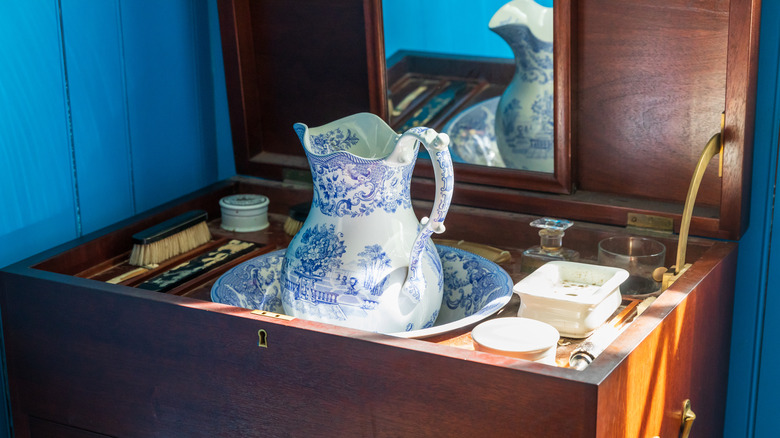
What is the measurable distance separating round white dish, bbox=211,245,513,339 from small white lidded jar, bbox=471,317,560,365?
0.09 m

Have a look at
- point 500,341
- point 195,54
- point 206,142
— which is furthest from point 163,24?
point 500,341

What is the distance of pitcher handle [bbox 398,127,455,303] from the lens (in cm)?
106

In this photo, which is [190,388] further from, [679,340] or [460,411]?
[679,340]

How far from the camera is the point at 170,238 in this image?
1.44m

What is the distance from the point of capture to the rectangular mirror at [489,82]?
135 centimetres

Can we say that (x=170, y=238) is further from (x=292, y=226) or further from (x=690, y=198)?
(x=690, y=198)

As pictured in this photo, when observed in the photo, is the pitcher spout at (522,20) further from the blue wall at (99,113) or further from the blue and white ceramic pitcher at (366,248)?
the blue wall at (99,113)

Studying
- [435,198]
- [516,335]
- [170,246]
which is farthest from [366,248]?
[170,246]

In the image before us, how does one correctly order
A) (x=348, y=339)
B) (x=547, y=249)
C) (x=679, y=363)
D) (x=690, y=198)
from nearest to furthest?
(x=348, y=339) < (x=679, y=363) < (x=690, y=198) < (x=547, y=249)

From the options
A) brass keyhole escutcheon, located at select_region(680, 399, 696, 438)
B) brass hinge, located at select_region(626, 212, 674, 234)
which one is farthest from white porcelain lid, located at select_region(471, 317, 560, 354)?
brass hinge, located at select_region(626, 212, 674, 234)

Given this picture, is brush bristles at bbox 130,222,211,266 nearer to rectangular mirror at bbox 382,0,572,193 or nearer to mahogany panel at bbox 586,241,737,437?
rectangular mirror at bbox 382,0,572,193

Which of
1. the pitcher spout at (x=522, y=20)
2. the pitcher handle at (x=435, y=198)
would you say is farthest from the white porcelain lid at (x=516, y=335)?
the pitcher spout at (x=522, y=20)

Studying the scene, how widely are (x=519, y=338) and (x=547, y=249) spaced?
0.33 metres

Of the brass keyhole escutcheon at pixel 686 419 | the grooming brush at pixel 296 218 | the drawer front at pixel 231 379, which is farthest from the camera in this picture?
the grooming brush at pixel 296 218
